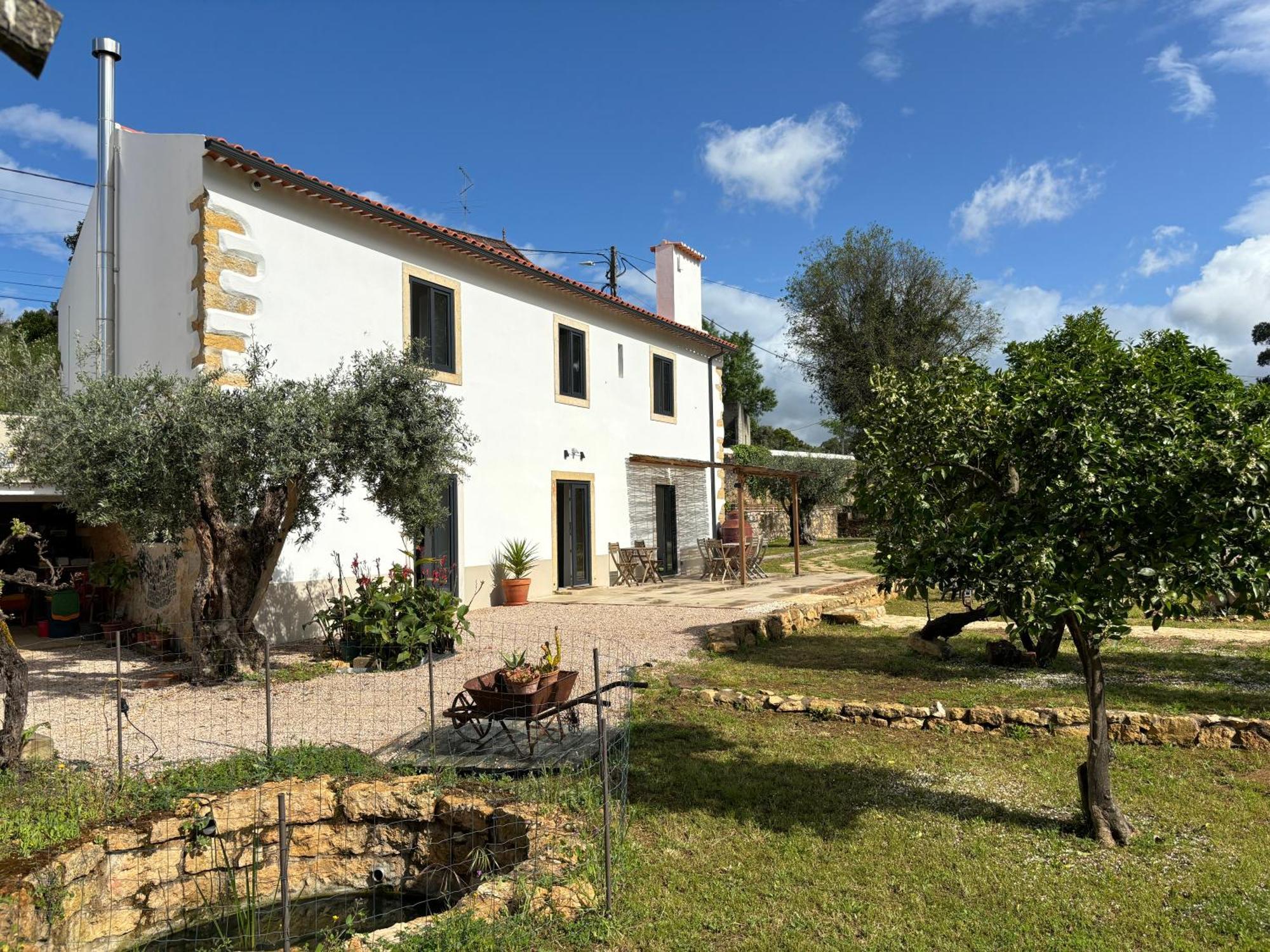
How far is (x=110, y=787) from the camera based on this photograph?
5133 millimetres

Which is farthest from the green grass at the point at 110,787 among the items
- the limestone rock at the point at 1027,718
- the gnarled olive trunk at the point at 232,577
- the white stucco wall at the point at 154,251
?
the white stucco wall at the point at 154,251

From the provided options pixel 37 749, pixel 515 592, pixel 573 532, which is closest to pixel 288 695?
pixel 37 749

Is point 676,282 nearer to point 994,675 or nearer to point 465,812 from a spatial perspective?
point 994,675

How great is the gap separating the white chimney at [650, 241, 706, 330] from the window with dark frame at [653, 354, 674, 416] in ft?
4.53

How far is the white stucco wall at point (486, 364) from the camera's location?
1059cm

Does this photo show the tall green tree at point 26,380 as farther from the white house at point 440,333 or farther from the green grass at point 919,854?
the green grass at point 919,854

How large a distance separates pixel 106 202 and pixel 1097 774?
13.7 m

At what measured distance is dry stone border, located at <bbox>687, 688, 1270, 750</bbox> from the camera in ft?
19.5

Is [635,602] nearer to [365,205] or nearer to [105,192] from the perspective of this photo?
[365,205]

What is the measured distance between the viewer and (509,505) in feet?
45.9

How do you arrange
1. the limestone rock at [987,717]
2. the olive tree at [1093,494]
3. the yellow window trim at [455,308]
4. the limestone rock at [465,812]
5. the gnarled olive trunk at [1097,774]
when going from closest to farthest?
the olive tree at [1093,494], the gnarled olive trunk at [1097,774], the limestone rock at [465,812], the limestone rock at [987,717], the yellow window trim at [455,308]

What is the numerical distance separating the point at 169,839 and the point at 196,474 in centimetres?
402

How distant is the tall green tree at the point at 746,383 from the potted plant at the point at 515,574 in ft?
99.4

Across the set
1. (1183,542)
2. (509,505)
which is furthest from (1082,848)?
(509,505)
